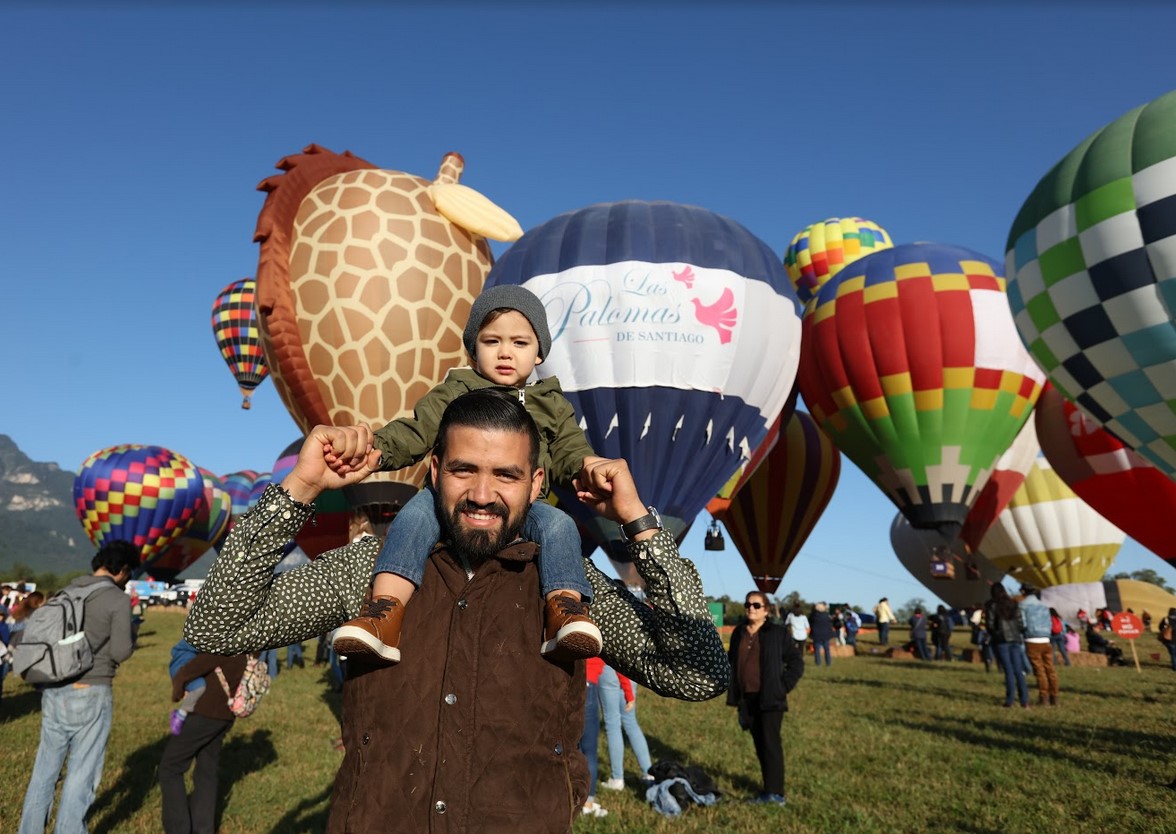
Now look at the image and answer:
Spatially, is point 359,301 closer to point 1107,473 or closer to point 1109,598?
point 1107,473

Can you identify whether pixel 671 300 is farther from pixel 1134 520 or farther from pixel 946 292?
pixel 1134 520

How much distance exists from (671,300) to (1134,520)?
543 inches

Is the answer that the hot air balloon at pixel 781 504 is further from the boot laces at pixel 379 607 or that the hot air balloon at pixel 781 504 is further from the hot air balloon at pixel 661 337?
the boot laces at pixel 379 607

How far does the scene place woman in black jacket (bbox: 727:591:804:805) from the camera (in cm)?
670

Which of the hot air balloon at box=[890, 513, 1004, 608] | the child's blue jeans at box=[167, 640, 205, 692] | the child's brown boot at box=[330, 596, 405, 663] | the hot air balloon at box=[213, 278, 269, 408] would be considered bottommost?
the child's blue jeans at box=[167, 640, 205, 692]

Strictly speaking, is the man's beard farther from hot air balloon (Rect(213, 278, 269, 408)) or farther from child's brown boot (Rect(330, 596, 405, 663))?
hot air balloon (Rect(213, 278, 269, 408))

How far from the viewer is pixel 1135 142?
10.4 metres

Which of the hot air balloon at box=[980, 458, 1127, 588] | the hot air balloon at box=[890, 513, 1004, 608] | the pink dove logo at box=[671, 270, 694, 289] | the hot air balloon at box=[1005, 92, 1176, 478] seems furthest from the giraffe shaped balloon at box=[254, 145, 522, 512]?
the hot air balloon at box=[890, 513, 1004, 608]

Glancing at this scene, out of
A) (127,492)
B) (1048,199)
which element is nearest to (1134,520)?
(1048,199)

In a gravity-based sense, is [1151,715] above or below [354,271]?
below

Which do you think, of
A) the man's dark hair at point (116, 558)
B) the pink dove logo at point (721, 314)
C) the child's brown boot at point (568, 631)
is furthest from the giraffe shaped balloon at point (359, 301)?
the child's brown boot at point (568, 631)

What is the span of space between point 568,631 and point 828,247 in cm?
2713

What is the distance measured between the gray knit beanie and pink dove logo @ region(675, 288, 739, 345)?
8.97m

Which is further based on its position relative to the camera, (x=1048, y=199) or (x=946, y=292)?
(x=946, y=292)
